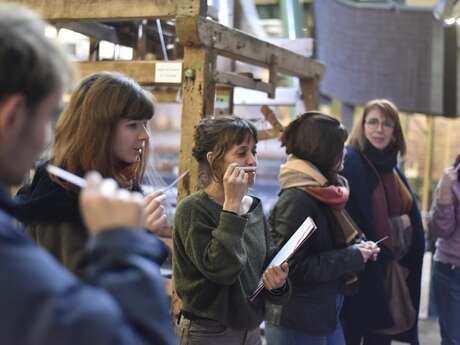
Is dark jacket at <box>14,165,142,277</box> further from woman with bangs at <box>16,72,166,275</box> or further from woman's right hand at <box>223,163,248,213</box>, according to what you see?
woman's right hand at <box>223,163,248,213</box>

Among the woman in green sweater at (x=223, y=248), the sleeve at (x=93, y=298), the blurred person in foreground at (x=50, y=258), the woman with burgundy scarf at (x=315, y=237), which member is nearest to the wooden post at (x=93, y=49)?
the woman with burgundy scarf at (x=315, y=237)

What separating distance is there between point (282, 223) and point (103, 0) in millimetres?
1204

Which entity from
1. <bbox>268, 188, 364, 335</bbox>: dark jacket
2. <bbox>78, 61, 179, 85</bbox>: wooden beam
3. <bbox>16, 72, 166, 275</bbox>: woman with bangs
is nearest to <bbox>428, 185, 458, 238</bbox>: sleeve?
<bbox>268, 188, 364, 335</bbox>: dark jacket

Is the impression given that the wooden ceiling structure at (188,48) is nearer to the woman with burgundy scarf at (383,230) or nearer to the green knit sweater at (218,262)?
the green knit sweater at (218,262)

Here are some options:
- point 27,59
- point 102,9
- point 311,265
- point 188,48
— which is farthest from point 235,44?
point 27,59

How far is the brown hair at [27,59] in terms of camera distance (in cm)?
84

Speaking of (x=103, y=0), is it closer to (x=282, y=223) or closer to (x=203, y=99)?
(x=203, y=99)

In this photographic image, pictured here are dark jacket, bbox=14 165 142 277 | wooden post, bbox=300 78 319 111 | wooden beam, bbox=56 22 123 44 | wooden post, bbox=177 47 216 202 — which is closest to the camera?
dark jacket, bbox=14 165 142 277

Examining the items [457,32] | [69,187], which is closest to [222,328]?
[69,187]

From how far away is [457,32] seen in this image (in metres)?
6.63

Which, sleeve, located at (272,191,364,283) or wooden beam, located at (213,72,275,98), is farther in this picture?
wooden beam, located at (213,72,275,98)

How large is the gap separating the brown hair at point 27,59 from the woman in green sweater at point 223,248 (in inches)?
37.5

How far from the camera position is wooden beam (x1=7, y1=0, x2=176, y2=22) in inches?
95.7

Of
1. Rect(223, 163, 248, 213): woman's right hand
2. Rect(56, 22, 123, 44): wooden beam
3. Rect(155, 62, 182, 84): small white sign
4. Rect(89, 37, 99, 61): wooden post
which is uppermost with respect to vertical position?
Rect(56, 22, 123, 44): wooden beam
